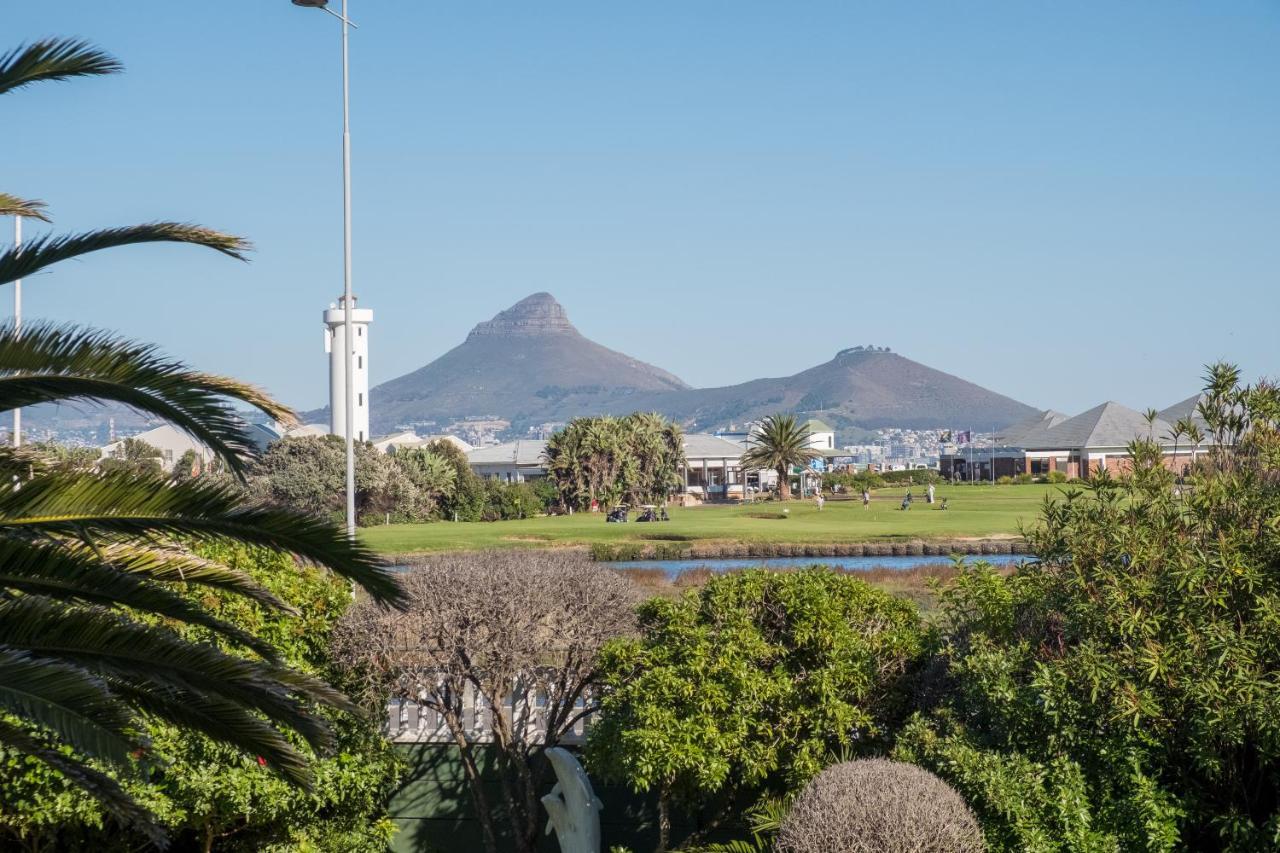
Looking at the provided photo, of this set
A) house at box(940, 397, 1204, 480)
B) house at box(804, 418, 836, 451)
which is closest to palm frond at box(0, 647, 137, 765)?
house at box(940, 397, 1204, 480)

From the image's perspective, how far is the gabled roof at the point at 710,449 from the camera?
107 m

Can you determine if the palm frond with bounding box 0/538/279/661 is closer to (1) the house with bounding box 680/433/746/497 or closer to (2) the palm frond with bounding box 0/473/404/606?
(2) the palm frond with bounding box 0/473/404/606

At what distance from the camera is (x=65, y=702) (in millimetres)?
6754

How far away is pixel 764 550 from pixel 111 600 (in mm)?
48071

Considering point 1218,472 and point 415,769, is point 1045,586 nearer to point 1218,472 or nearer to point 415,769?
point 1218,472

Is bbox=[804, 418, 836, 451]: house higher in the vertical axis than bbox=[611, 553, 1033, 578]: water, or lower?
higher

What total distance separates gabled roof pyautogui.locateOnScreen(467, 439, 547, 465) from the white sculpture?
88963 millimetres

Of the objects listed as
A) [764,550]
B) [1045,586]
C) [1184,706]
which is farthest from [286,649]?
[764,550]

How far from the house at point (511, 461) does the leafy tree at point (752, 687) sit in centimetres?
8787

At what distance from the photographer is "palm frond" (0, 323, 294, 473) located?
786cm

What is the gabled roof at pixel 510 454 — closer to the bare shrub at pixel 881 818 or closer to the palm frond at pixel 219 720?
the bare shrub at pixel 881 818

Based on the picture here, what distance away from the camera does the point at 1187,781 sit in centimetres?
1151

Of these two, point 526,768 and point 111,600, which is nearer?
point 111,600

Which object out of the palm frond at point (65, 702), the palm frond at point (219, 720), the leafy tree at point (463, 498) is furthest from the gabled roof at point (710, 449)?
the palm frond at point (65, 702)
